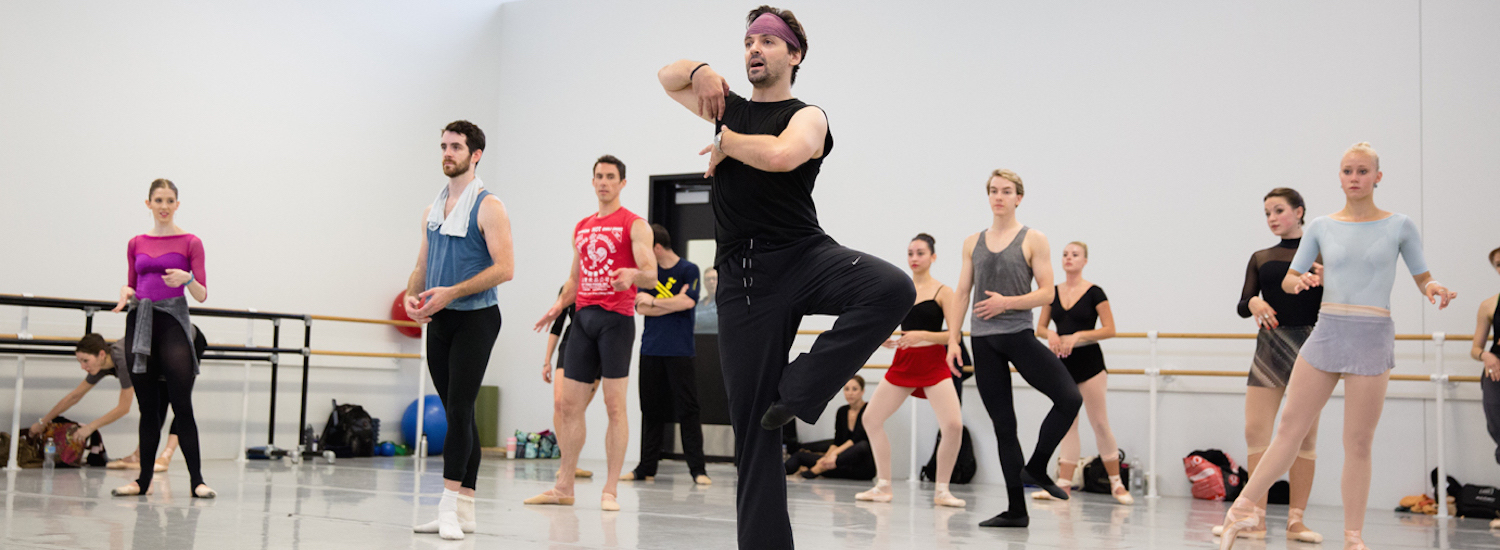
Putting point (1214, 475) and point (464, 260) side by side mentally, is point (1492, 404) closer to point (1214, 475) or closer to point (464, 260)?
point (1214, 475)

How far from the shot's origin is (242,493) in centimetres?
589

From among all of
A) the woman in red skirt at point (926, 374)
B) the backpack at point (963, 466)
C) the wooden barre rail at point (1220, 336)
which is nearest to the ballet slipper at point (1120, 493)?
the wooden barre rail at point (1220, 336)

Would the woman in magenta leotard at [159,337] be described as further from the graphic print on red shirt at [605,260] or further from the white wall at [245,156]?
the white wall at [245,156]

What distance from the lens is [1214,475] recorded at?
7.64 meters

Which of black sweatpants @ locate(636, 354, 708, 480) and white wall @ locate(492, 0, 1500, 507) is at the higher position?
white wall @ locate(492, 0, 1500, 507)

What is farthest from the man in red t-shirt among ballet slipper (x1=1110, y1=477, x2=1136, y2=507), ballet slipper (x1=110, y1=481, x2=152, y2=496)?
ballet slipper (x1=1110, y1=477, x2=1136, y2=507)

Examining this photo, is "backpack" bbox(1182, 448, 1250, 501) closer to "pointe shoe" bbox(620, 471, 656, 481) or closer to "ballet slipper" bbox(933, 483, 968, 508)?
"ballet slipper" bbox(933, 483, 968, 508)

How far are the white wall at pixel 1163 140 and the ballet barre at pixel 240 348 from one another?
106 inches

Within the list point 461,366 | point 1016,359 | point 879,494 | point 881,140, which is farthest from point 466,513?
point 881,140

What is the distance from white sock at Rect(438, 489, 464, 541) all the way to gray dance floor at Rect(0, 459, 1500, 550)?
63 millimetres

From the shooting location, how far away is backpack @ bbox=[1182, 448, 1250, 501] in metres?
7.64

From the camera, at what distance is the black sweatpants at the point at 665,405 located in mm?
7785

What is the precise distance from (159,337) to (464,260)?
2.23 meters

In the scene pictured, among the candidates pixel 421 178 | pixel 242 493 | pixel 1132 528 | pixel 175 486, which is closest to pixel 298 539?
pixel 242 493
